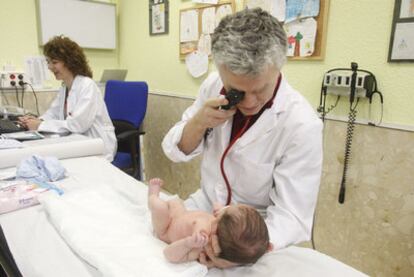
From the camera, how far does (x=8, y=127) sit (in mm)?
1964

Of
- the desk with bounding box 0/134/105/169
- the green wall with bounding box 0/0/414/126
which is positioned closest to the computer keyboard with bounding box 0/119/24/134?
the desk with bounding box 0/134/105/169

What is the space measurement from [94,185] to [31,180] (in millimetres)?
258

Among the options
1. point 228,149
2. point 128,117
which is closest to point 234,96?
point 228,149

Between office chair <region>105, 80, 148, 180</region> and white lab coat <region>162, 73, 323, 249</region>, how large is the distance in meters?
1.23

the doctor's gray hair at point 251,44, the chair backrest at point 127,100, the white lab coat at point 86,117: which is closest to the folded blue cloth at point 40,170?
the white lab coat at point 86,117

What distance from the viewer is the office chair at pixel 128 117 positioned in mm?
2334

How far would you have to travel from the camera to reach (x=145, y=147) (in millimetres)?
→ 3137

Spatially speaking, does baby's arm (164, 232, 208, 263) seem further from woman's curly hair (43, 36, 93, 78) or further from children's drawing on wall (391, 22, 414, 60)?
woman's curly hair (43, 36, 93, 78)

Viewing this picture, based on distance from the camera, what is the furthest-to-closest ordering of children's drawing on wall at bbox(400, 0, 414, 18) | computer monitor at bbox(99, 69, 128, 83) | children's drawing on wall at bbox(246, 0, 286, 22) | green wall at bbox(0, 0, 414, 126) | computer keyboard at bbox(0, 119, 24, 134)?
computer monitor at bbox(99, 69, 128, 83)
computer keyboard at bbox(0, 119, 24, 134)
children's drawing on wall at bbox(246, 0, 286, 22)
green wall at bbox(0, 0, 414, 126)
children's drawing on wall at bbox(400, 0, 414, 18)

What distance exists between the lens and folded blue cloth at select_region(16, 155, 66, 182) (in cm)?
134

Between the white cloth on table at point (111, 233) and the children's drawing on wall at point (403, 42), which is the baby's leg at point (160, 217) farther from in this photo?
the children's drawing on wall at point (403, 42)

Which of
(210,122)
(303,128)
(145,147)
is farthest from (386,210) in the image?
(145,147)

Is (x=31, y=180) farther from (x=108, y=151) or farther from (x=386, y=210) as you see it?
(x=386, y=210)

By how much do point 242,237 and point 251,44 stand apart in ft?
1.58
